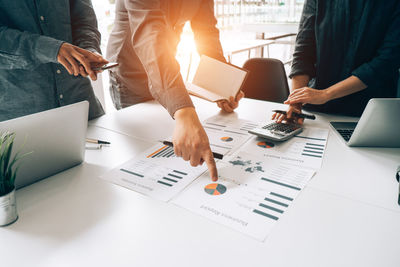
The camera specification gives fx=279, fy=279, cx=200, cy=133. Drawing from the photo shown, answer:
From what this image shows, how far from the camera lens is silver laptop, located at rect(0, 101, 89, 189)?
2.49 ft

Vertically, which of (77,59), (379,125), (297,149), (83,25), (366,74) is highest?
(83,25)

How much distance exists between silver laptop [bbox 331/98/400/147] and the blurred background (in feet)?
6.14

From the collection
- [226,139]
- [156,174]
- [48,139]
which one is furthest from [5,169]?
[226,139]

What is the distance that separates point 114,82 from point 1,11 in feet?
2.16

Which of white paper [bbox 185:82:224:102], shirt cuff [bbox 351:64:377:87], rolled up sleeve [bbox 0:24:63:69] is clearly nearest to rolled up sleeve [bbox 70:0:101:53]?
rolled up sleeve [bbox 0:24:63:69]

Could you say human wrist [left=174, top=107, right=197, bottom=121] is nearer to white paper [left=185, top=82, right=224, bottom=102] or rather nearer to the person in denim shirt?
the person in denim shirt

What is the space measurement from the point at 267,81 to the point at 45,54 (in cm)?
151

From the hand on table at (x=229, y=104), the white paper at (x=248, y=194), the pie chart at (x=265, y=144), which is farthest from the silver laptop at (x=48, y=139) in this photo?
the hand on table at (x=229, y=104)

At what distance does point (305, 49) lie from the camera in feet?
5.13

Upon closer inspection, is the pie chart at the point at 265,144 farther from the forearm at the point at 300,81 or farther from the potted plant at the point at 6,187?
the potted plant at the point at 6,187

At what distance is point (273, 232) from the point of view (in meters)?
0.64

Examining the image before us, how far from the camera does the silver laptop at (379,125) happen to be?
0.94m

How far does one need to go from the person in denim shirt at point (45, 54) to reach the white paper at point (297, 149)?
0.69 meters

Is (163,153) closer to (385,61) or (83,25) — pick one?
(83,25)
